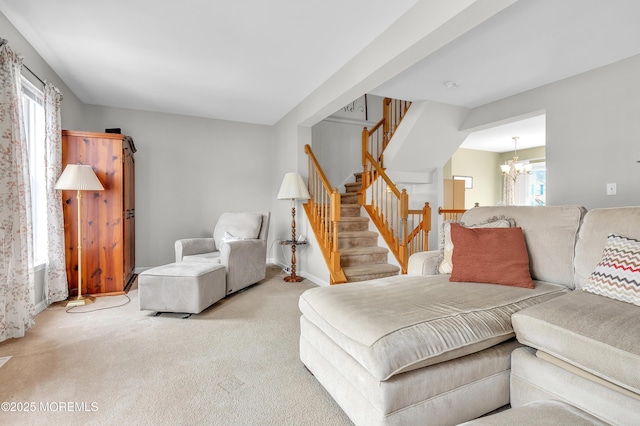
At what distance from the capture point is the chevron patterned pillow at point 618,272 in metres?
1.47

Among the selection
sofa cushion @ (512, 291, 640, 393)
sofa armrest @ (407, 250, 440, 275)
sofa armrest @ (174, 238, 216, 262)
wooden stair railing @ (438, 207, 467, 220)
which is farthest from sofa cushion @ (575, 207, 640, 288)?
sofa armrest @ (174, 238, 216, 262)

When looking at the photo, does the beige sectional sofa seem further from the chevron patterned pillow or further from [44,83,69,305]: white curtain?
[44,83,69,305]: white curtain

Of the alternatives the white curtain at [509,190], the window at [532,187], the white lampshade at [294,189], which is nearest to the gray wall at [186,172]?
the white lampshade at [294,189]

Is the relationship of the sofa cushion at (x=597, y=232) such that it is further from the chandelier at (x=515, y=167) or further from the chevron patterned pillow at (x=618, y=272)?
the chandelier at (x=515, y=167)

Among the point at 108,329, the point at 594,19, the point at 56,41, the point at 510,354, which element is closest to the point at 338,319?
the point at 510,354

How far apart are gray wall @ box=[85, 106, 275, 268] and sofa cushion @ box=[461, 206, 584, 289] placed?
4.01 meters

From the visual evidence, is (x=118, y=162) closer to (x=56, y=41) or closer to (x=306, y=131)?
(x=56, y=41)

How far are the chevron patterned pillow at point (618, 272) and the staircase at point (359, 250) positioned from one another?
2.24 m

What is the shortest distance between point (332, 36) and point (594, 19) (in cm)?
201

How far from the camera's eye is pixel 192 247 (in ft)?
12.6

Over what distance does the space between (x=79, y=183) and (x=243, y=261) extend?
179cm

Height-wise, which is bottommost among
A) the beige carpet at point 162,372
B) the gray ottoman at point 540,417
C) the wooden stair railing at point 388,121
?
the beige carpet at point 162,372

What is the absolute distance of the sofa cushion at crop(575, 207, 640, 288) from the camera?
170 centimetres

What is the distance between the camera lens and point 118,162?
357cm
